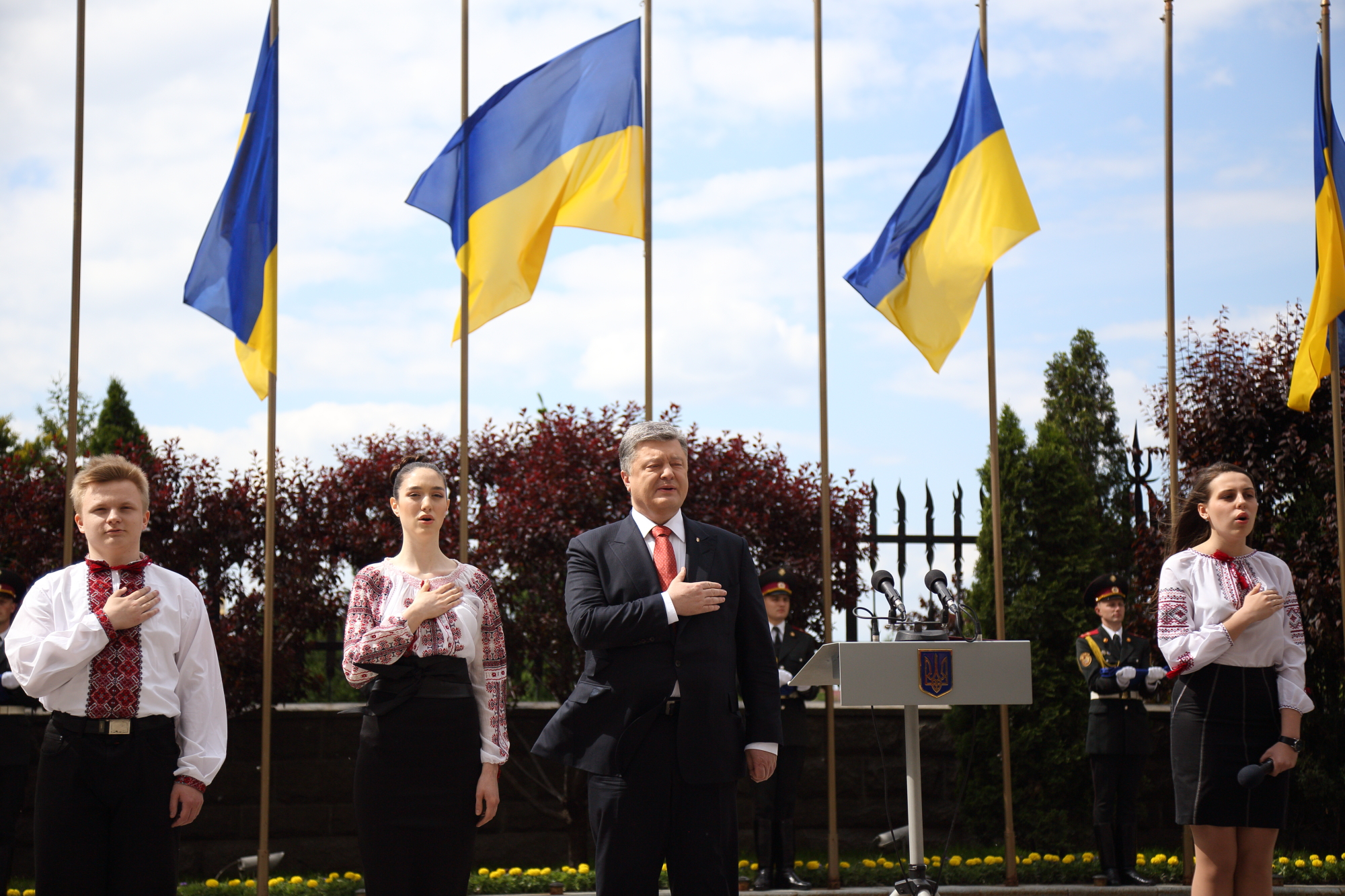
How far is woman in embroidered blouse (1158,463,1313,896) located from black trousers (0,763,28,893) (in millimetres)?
5719

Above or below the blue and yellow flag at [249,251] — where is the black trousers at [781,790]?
below

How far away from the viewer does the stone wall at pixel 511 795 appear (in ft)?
28.8

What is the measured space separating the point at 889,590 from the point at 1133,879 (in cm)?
336

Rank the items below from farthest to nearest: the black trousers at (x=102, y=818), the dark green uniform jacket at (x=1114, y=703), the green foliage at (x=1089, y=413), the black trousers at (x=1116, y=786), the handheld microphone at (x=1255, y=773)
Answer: the green foliage at (x=1089, y=413), the dark green uniform jacket at (x=1114, y=703), the black trousers at (x=1116, y=786), the handheld microphone at (x=1255, y=773), the black trousers at (x=102, y=818)

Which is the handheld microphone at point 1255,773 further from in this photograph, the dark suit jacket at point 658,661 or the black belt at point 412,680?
the black belt at point 412,680

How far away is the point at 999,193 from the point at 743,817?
4.90 metres

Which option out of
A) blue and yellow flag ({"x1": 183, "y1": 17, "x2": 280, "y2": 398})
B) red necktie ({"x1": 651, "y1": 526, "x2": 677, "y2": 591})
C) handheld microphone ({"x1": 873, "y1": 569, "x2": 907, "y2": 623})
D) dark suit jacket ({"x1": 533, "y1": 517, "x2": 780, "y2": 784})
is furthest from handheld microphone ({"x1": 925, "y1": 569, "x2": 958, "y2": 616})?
blue and yellow flag ({"x1": 183, "y1": 17, "x2": 280, "y2": 398})

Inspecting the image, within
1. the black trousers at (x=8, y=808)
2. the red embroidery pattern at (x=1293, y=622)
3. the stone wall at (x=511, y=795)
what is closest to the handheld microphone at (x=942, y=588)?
the red embroidery pattern at (x=1293, y=622)

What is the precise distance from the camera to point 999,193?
6.96m

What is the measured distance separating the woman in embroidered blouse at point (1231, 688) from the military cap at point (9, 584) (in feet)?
19.3

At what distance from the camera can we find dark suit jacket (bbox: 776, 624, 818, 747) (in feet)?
24.8

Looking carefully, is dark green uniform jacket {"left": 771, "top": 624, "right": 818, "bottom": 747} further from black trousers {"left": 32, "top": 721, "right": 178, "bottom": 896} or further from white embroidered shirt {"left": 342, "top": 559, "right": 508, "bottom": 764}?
black trousers {"left": 32, "top": 721, "right": 178, "bottom": 896}

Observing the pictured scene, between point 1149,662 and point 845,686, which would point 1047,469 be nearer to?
point 1149,662

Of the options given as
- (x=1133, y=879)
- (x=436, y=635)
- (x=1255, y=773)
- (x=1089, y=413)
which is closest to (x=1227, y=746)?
A: (x=1255, y=773)
